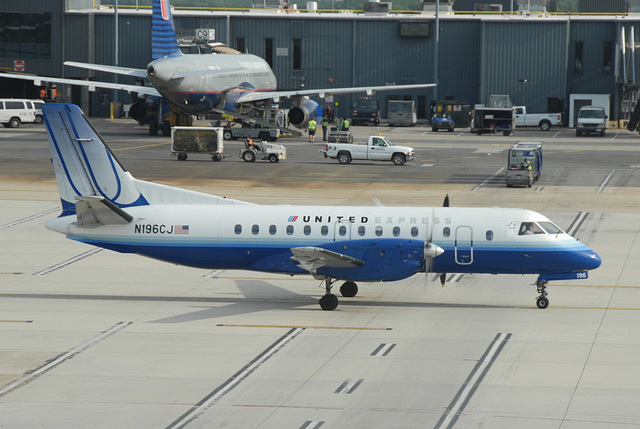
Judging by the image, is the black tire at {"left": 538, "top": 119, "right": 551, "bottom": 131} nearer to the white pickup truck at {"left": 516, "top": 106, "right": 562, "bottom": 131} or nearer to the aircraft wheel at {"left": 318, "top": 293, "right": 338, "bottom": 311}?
the white pickup truck at {"left": 516, "top": 106, "right": 562, "bottom": 131}

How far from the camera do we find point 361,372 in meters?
21.3

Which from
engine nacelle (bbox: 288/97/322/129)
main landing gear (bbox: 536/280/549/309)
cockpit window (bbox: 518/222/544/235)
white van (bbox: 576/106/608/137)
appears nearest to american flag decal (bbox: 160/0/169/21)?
engine nacelle (bbox: 288/97/322/129)

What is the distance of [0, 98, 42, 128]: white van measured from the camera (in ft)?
282

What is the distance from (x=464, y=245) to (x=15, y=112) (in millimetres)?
68175

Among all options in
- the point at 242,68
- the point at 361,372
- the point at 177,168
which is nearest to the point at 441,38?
the point at 242,68

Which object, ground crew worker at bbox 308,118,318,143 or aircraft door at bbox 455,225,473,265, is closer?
aircraft door at bbox 455,225,473,265

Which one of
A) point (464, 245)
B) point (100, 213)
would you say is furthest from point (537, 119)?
point (100, 213)

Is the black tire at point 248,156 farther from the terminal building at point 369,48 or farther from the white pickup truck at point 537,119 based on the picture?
the white pickup truck at point 537,119

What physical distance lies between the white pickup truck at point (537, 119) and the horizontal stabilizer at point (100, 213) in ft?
240

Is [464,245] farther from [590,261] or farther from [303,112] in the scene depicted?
[303,112]

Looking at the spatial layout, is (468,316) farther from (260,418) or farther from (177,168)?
(177,168)

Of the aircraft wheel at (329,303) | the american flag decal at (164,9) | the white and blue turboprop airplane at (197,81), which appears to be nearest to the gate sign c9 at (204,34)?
the white and blue turboprop airplane at (197,81)

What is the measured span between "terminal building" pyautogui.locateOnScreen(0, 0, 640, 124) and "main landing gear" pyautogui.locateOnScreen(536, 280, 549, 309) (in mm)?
72496

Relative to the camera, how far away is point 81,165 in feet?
93.4
